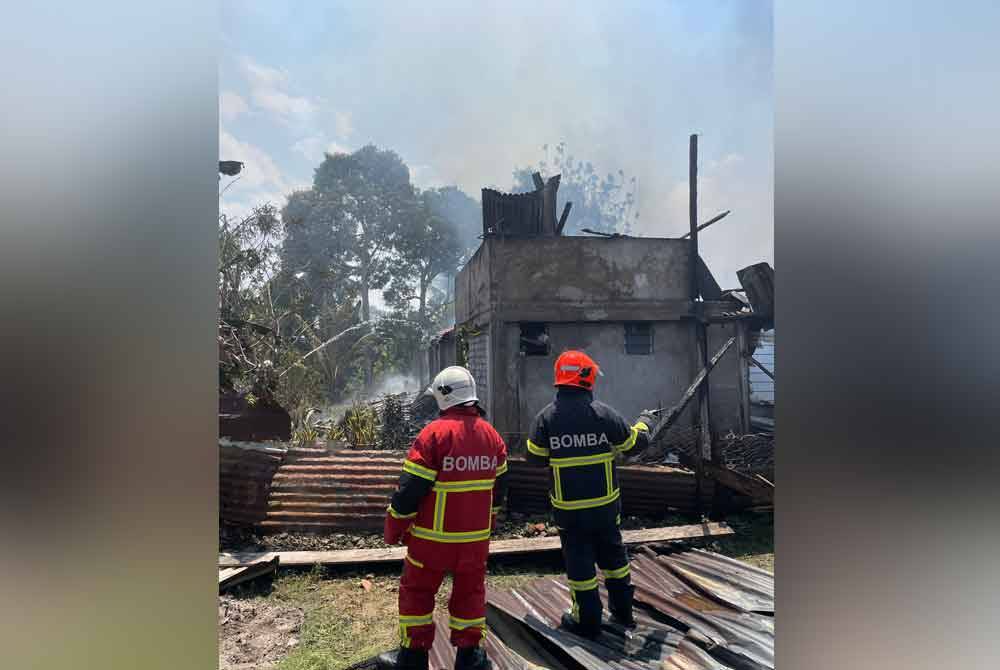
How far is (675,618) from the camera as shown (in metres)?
3.62

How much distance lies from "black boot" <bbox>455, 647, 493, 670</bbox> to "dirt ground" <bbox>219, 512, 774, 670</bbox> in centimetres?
87

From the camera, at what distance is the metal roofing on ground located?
312cm

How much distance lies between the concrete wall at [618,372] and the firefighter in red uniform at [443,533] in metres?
6.02

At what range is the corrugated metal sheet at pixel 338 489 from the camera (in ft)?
17.4

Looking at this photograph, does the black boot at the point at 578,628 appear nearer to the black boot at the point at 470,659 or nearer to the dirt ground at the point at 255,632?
the black boot at the point at 470,659

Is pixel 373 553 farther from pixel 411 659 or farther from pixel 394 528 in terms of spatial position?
pixel 394 528

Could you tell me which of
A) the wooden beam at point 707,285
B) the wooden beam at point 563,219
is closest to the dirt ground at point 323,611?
the wooden beam at point 707,285
